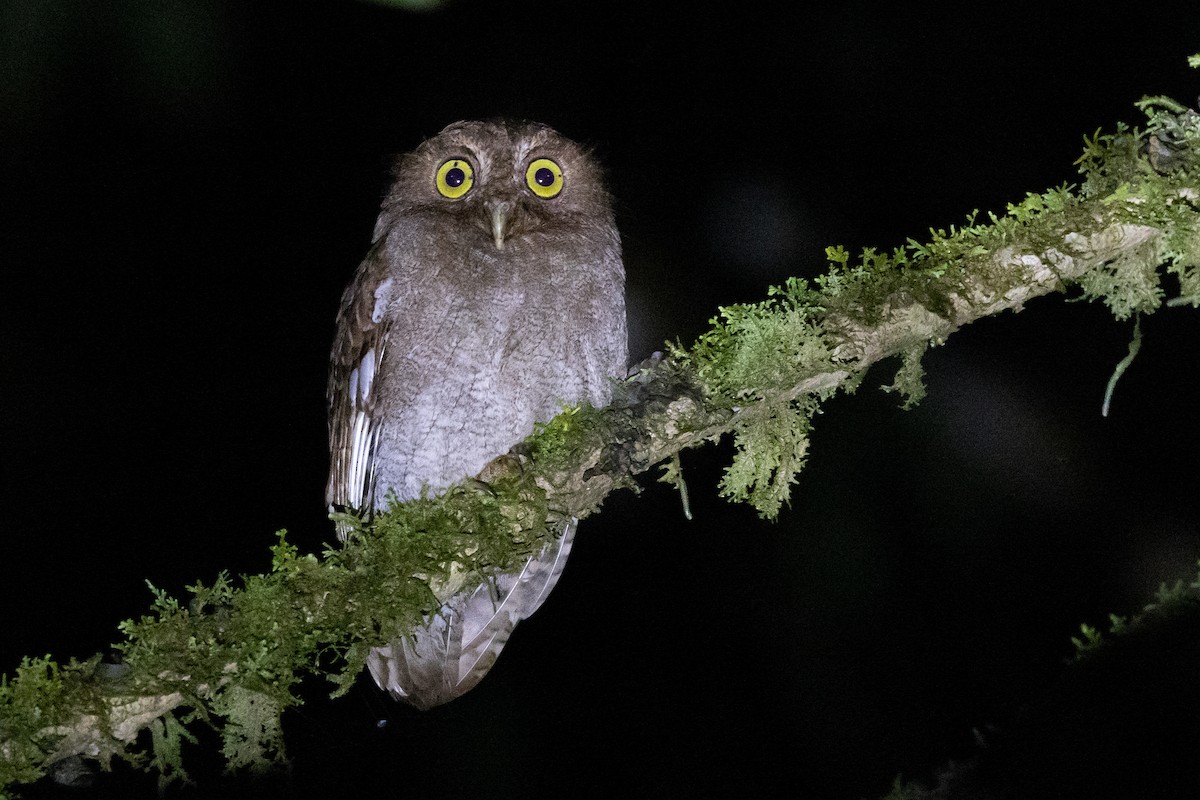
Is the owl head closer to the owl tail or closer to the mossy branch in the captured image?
the owl tail

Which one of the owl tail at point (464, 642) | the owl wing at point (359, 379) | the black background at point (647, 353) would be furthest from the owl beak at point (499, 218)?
the black background at point (647, 353)

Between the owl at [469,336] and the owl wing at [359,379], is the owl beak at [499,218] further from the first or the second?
the owl wing at [359,379]

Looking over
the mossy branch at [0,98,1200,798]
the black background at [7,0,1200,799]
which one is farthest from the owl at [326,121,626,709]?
the black background at [7,0,1200,799]

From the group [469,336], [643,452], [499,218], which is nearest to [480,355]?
[469,336]

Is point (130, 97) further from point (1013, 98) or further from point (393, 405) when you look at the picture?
point (1013, 98)

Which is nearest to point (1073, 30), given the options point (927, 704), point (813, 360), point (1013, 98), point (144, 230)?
point (1013, 98)

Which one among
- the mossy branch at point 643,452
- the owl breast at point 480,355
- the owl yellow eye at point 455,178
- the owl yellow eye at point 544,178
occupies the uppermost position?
the owl yellow eye at point 455,178

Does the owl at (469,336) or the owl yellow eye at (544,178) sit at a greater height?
the owl yellow eye at (544,178)

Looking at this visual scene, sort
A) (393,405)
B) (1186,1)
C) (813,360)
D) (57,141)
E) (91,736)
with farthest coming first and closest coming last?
(57,141) → (1186,1) → (393,405) → (813,360) → (91,736)
